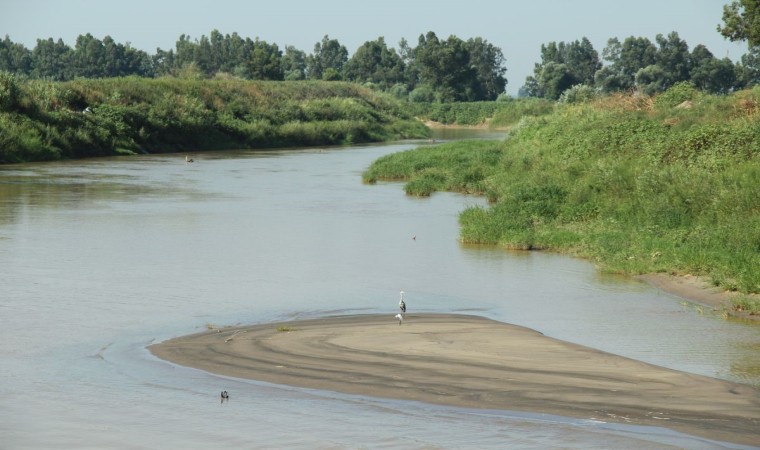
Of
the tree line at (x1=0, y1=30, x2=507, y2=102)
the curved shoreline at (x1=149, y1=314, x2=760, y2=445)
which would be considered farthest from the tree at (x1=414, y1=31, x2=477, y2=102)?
the curved shoreline at (x1=149, y1=314, x2=760, y2=445)

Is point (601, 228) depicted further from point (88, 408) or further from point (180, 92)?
point (180, 92)

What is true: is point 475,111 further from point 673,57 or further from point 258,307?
point 258,307

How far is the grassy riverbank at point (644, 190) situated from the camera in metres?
17.1

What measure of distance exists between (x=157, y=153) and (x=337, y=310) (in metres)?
40.0

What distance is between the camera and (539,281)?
17.2 meters

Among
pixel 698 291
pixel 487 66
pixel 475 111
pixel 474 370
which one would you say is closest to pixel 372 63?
pixel 487 66

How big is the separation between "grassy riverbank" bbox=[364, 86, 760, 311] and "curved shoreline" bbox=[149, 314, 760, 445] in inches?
156

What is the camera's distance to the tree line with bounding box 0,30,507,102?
121125 millimetres

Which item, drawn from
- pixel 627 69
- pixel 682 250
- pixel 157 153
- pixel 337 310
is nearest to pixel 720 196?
pixel 682 250

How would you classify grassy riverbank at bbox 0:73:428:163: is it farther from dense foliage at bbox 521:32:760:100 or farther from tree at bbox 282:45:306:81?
tree at bbox 282:45:306:81

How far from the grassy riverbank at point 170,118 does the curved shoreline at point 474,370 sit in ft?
111

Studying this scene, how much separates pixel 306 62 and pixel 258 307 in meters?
154

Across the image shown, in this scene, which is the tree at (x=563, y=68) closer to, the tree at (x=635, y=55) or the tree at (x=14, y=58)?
the tree at (x=635, y=55)

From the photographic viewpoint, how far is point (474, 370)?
1088cm
